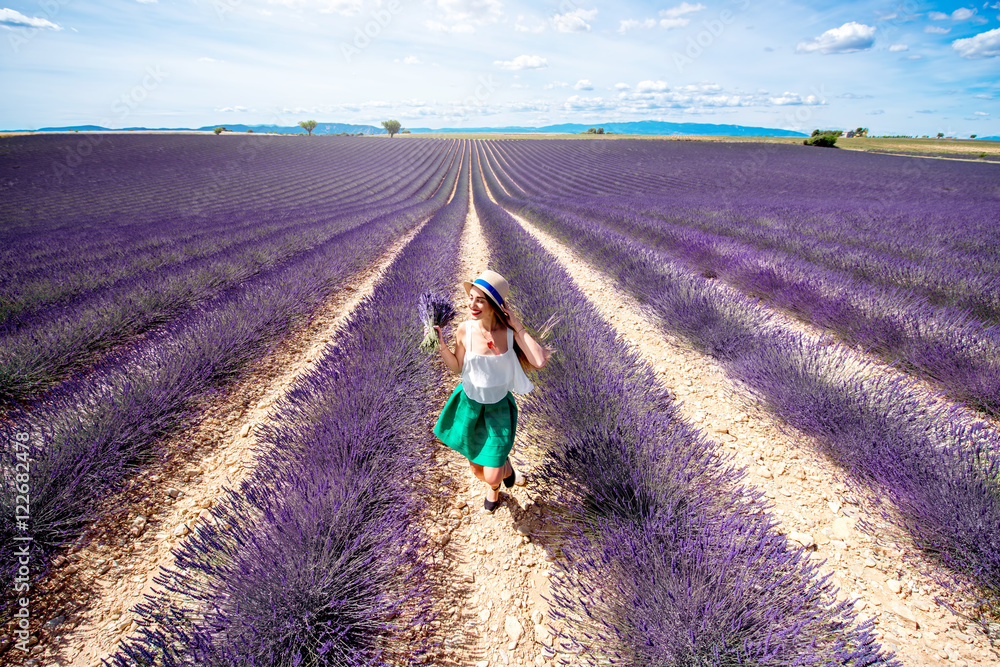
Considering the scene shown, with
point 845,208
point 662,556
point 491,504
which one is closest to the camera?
point 662,556

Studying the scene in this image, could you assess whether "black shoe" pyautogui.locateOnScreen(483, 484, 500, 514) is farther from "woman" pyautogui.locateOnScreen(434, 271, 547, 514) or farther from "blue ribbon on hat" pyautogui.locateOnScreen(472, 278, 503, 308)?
"blue ribbon on hat" pyautogui.locateOnScreen(472, 278, 503, 308)

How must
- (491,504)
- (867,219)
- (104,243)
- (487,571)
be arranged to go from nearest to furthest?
1. (487,571)
2. (491,504)
3. (104,243)
4. (867,219)

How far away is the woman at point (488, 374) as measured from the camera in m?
1.70

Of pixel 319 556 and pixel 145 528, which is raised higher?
pixel 319 556

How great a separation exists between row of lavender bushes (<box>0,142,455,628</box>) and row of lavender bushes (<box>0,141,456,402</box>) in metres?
0.27

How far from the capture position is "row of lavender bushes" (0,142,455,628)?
1754 millimetres

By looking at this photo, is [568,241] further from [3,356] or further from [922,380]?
[3,356]

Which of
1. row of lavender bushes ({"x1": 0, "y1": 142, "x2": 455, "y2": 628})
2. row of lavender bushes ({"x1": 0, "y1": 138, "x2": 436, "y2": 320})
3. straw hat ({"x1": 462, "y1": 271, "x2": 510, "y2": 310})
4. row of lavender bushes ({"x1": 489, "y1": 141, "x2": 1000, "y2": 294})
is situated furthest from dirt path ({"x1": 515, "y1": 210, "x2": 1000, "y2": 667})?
row of lavender bushes ({"x1": 0, "y1": 138, "x2": 436, "y2": 320})

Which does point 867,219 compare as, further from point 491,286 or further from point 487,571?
point 487,571

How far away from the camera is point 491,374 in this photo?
1763 mm

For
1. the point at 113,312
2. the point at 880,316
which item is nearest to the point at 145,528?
the point at 113,312

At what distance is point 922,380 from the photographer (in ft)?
10.0

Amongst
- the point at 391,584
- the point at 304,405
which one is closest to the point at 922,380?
the point at 391,584

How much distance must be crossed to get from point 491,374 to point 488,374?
0.05ft
